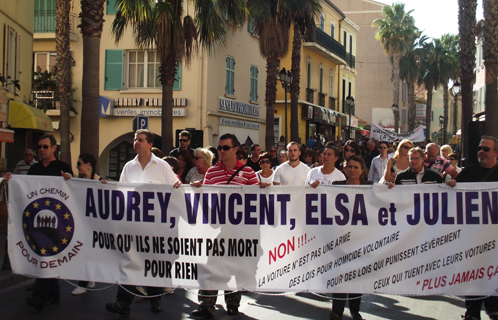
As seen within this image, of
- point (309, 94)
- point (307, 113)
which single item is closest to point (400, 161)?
point (307, 113)

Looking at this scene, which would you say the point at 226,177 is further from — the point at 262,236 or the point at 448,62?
the point at 448,62

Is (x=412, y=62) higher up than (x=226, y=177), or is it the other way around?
(x=412, y=62)

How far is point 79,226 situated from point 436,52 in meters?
53.1

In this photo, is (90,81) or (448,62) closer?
(90,81)

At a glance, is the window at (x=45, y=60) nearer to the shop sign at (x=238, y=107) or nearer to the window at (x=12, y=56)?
the window at (x=12, y=56)

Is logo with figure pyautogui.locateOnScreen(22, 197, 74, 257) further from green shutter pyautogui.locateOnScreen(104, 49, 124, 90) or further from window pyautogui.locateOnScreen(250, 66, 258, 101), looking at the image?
window pyautogui.locateOnScreen(250, 66, 258, 101)

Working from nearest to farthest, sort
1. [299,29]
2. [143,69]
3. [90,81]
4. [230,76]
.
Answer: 1. [90,81]
2. [299,29]
3. [143,69]
4. [230,76]

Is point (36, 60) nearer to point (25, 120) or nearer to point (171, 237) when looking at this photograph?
point (25, 120)

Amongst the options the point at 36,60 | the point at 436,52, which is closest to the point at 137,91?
the point at 36,60

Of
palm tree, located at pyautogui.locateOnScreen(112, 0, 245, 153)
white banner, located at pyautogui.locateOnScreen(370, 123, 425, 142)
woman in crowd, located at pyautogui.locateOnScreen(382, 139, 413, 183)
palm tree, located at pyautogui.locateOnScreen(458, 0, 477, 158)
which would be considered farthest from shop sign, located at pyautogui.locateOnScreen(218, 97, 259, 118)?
woman in crowd, located at pyautogui.locateOnScreen(382, 139, 413, 183)

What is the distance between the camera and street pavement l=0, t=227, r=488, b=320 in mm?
6398

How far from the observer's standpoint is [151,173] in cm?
647

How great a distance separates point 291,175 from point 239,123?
705 inches

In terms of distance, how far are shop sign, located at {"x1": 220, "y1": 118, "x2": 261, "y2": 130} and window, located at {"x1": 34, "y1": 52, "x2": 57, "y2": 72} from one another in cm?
764
